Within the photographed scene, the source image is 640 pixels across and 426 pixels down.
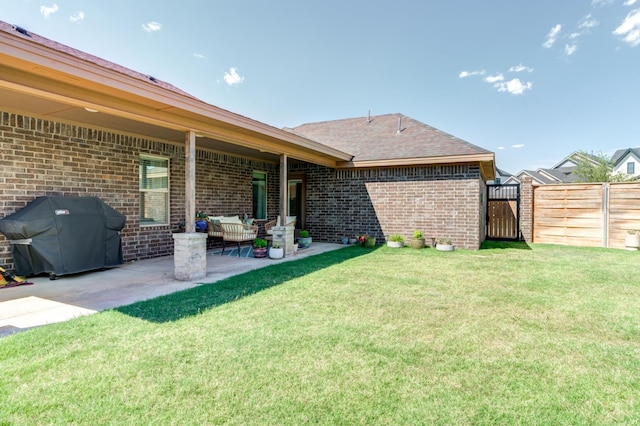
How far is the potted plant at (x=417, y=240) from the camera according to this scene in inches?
377

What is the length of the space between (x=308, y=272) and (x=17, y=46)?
15.7 feet

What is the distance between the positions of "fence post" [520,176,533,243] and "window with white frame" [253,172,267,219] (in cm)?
881

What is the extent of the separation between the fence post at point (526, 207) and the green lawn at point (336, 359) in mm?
6973

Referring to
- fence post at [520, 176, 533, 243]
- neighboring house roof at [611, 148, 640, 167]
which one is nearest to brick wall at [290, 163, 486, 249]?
fence post at [520, 176, 533, 243]

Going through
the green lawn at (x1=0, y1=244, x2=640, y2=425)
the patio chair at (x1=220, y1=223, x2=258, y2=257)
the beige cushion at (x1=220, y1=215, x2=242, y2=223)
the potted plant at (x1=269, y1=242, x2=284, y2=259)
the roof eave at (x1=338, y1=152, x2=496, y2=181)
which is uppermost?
the roof eave at (x1=338, y1=152, x2=496, y2=181)

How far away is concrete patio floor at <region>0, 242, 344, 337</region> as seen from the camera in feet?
12.2

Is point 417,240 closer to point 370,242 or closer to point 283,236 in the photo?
point 370,242

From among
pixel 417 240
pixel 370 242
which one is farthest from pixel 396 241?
pixel 370 242

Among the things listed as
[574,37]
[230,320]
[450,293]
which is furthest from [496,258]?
[574,37]

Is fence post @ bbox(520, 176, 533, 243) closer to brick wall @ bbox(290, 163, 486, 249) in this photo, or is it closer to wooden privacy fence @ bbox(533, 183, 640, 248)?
wooden privacy fence @ bbox(533, 183, 640, 248)

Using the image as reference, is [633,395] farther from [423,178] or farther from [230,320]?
[423,178]

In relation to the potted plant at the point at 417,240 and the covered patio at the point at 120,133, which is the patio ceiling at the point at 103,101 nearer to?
the covered patio at the point at 120,133

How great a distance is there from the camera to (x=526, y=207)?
1135cm

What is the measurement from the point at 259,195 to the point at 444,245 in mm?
6048
